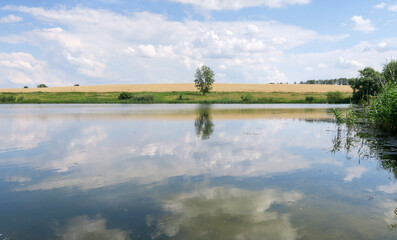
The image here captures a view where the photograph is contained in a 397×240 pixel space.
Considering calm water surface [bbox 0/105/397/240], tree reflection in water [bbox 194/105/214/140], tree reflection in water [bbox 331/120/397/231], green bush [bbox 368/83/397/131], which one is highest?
green bush [bbox 368/83/397/131]

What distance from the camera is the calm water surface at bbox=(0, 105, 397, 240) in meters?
6.11

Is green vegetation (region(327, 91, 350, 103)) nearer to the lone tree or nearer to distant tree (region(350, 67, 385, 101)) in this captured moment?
distant tree (region(350, 67, 385, 101))

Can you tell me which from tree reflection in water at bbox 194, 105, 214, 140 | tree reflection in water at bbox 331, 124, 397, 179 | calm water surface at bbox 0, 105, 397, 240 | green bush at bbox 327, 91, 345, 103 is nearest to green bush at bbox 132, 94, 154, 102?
green bush at bbox 327, 91, 345, 103

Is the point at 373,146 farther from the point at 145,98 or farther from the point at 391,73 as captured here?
the point at 145,98

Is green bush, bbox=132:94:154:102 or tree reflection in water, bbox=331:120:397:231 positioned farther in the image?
green bush, bbox=132:94:154:102

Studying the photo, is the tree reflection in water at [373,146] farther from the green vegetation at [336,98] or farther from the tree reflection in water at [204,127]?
the green vegetation at [336,98]

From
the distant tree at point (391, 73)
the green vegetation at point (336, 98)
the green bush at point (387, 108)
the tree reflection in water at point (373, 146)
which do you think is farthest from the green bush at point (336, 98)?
the green bush at point (387, 108)

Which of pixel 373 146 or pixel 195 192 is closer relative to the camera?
pixel 195 192

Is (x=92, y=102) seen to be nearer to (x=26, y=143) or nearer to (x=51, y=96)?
(x=51, y=96)

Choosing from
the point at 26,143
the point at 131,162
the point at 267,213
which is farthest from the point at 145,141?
the point at 267,213

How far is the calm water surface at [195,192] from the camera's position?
20.0 ft

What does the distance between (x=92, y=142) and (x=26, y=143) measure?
3.65 m

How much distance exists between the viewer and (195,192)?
823 centimetres

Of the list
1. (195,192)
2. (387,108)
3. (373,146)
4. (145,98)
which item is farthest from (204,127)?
(145,98)
